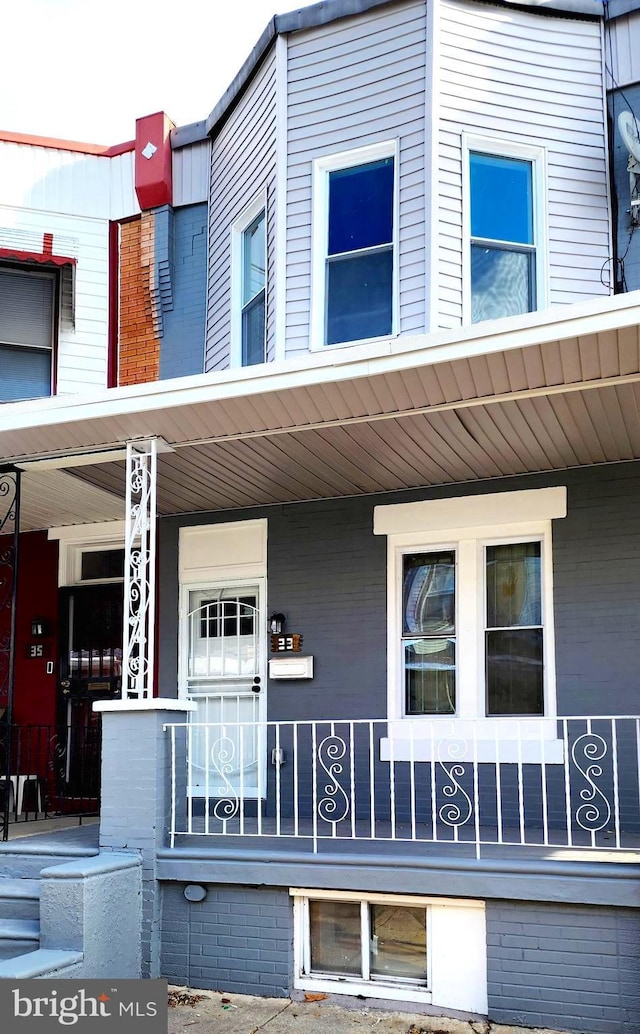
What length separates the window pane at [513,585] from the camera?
6809 mm

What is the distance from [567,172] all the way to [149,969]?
20.3 ft

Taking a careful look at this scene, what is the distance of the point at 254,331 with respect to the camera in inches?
315

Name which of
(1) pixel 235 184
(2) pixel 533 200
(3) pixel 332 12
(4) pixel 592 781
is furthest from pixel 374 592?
(3) pixel 332 12

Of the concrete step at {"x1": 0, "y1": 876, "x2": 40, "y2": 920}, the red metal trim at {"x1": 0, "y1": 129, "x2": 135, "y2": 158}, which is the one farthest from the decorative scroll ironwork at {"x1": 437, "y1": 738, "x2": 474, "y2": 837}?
the red metal trim at {"x1": 0, "y1": 129, "x2": 135, "y2": 158}

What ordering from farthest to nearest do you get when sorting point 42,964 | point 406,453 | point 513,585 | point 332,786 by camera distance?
point 332,786, point 513,585, point 406,453, point 42,964

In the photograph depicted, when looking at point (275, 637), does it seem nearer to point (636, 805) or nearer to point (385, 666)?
point (385, 666)

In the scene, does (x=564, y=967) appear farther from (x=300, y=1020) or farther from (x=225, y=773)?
(x=225, y=773)

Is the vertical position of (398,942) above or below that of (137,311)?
below

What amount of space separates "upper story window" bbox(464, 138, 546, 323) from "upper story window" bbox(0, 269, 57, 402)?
4169mm

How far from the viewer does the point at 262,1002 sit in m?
5.35

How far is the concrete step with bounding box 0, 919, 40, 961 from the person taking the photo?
16.8ft

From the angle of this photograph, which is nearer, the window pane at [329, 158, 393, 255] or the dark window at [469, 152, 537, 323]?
the dark window at [469, 152, 537, 323]

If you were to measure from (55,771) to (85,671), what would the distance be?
91 centimetres

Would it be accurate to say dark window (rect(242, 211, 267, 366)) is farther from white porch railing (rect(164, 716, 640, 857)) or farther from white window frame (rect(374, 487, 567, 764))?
white porch railing (rect(164, 716, 640, 857))
